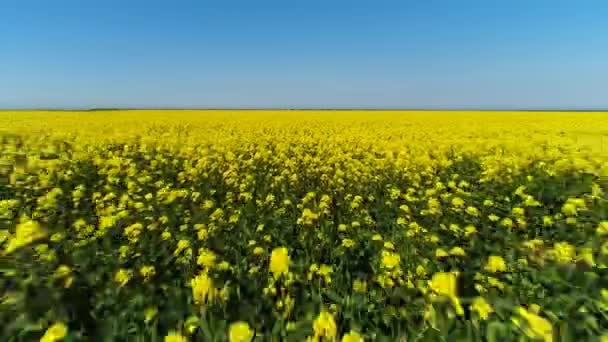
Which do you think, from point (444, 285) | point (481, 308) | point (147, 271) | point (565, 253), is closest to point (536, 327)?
point (481, 308)

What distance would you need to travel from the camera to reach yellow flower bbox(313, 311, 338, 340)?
133cm

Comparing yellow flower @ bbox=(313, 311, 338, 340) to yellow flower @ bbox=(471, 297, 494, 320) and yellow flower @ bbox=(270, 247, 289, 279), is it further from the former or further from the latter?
yellow flower @ bbox=(471, 297, 494, 320)

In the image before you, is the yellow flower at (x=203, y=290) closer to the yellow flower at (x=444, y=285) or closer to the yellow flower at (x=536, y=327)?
the yellow flower at (x=444, y=285)

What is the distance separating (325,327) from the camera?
52.5 inches

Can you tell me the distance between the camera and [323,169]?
20.4ft

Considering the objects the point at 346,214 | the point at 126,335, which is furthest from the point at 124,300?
the point at 346,214

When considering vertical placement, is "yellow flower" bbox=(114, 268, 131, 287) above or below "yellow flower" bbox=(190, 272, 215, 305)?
below

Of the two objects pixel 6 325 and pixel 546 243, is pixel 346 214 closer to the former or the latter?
pixel 546 243

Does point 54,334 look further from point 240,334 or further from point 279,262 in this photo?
point 279,262

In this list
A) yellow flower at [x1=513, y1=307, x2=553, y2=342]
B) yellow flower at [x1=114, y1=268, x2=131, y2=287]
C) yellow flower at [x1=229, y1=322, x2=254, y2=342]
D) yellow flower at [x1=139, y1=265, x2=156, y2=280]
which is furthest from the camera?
yellow flower at [x1=139, y1=265, x2=156, y2=280]

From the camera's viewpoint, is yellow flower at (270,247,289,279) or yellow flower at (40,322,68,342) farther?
yellow flower at (270,247,289,279)

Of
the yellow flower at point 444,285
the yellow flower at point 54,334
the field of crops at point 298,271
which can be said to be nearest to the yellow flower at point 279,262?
the field of crops at point 298,271

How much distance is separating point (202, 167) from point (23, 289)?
13.5ft

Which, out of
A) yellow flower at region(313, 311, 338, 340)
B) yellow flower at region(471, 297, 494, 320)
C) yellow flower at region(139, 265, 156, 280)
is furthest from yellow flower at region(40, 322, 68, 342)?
yellow flower at region(471, 297, 494, 320)
